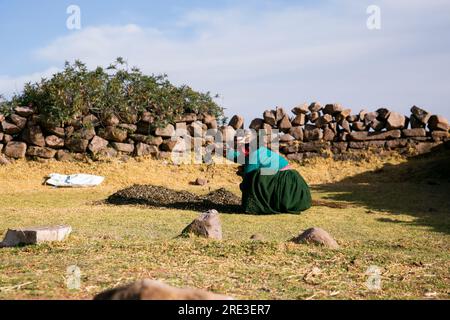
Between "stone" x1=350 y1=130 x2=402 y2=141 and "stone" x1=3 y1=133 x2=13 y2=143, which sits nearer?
"stone" x1=3 y1=133 x2=13 y2=143

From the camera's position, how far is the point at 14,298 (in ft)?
14.6

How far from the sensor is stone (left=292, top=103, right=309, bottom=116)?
18688mm

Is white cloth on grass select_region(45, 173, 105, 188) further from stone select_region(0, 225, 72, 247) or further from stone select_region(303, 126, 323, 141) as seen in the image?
stone select_region(0, 225, 72, 247)

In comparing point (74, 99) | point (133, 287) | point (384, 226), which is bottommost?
point (384, 226)

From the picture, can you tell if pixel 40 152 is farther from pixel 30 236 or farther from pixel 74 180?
pixel 30 236

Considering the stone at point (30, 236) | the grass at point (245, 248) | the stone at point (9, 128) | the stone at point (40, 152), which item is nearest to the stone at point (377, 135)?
the grass at point (245, 248)

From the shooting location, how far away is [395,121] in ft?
60.2

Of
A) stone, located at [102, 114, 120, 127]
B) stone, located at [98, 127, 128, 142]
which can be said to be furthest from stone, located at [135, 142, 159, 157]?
stone, located at [102, 114, 120, 127]

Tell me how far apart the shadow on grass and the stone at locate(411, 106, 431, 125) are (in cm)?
98

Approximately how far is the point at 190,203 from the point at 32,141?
21.3ft

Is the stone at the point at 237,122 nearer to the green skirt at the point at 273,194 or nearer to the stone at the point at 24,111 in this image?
the stone at the point at 24,111

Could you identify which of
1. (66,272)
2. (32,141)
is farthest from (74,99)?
(66,272)

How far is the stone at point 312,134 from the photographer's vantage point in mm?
18469
